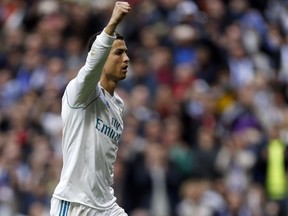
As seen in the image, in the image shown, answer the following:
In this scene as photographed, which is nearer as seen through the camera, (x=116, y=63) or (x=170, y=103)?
(x=116, y=63)

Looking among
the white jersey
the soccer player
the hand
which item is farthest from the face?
the hand

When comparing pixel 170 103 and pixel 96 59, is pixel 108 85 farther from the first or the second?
pixel 170 103

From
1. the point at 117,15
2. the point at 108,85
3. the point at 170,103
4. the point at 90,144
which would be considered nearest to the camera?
the point at 117,15

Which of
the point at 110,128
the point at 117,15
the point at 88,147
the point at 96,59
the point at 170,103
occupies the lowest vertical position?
the point at 88,147

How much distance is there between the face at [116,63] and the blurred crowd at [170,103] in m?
6.70

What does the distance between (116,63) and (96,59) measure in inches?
21.9

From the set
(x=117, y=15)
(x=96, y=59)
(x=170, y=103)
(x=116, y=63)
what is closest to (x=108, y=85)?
(x=116, y=63)

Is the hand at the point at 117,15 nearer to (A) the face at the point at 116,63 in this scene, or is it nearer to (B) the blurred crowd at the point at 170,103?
(A) the face at the point at 116,63

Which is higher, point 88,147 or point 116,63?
point 116,63

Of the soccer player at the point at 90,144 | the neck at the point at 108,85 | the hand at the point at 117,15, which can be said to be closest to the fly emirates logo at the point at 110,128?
the soccer player at the point at 90,144

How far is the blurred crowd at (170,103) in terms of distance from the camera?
16156 millimetres

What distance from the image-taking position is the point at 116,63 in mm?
9336

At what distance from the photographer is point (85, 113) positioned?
9.23m

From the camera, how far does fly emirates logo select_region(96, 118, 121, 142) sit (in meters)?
9.30
